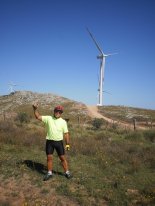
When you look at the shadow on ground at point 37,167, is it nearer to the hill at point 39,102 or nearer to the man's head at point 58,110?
the man's head at point 58,110

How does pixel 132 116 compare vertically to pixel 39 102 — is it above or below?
below

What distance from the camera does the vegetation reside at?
23.0 feet

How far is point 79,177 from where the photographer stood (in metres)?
8.70

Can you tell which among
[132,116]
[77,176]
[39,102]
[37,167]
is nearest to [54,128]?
[77,176]

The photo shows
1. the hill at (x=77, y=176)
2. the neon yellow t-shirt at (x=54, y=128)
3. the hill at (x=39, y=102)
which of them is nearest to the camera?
the hill at (x=77, y=176)

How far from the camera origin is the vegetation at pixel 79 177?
7.02m

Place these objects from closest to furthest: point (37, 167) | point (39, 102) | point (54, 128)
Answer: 1. point (54, 128)
2. point (37, 167)
3. point (39, 102)

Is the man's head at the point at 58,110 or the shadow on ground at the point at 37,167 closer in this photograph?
the man's head at the point at 58,110

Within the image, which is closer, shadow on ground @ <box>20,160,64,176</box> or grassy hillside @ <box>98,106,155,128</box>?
shadow on ground @ <box>20,160,64,176</box>

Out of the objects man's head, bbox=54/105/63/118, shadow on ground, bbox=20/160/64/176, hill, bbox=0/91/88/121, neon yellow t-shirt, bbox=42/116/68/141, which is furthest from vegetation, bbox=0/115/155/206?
hill, bbox=0/91/88/121

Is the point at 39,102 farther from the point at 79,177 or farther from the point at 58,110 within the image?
the point at 58,110

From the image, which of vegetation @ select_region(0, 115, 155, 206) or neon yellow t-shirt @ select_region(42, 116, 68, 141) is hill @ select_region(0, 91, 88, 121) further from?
neon yellow t-shirt @ select_region(42, 116, 68, 141)

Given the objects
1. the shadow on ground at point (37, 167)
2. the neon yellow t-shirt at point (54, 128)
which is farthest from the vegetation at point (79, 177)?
the neon yellow t-shirt at point (54, 128)

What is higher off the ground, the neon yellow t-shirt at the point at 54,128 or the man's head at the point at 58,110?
the man's head at the point at 58,110
